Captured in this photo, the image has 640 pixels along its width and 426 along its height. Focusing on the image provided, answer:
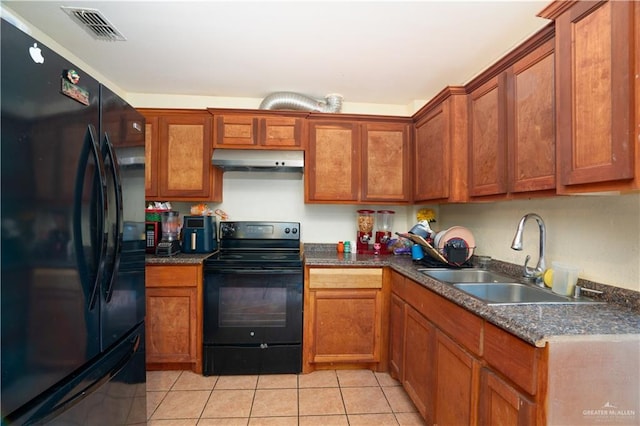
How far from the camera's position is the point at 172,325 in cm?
213

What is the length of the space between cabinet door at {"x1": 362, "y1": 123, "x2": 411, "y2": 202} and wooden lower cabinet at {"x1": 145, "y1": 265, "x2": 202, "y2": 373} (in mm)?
1630

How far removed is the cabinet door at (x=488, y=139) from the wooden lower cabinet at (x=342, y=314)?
3.21 ft

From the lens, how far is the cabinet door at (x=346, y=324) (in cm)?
217

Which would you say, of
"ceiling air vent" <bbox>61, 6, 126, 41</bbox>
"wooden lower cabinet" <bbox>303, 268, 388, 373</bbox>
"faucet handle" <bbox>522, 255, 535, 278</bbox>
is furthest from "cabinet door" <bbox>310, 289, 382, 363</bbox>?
"ceiling air vent" <bbox>61, 6, 126, 41</bbox>

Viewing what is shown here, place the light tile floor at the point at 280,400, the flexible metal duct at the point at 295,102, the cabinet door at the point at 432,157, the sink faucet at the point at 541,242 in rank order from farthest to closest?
the flexible metal duct at the point at 295,102 → the cabinet door at the point at 432,157 → the light tile floor at the point at 280,400 → the sink faucet at the point at 541,242

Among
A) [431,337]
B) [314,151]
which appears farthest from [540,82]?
[314,151]

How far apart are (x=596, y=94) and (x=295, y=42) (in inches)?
62.9

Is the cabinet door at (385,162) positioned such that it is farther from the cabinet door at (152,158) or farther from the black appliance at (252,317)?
the cabinet door at (152,158)

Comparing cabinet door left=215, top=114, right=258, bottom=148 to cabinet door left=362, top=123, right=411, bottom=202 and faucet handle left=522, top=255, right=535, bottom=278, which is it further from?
faucet handle left=522, top=255, right=535, bottom=278

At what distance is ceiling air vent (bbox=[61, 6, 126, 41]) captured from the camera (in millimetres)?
1601

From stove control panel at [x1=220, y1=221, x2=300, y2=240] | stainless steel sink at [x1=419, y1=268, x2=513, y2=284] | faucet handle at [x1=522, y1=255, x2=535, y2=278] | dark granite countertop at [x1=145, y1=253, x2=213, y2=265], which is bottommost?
stainless steel sink at [x1=419, y1=268, x2=513, y2=284]

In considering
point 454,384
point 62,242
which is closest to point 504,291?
point 454,384

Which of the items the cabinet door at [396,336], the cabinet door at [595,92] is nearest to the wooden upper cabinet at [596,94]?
the cabinet door at [595,92]

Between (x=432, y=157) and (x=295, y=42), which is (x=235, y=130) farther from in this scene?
(x=432, y=157)
